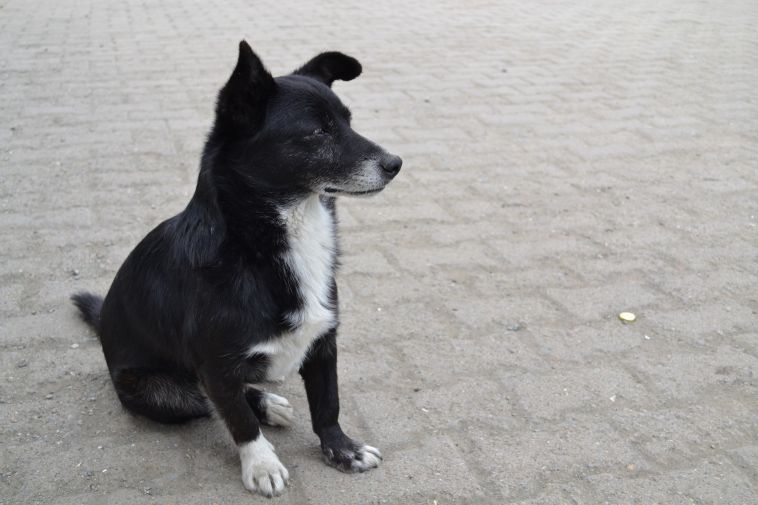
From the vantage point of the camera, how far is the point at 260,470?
264 centimetres

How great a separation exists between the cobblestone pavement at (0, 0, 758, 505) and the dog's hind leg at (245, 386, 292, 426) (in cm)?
9

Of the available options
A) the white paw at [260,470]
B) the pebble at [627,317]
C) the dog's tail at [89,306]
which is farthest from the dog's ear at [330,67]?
the pebble at [627,317]

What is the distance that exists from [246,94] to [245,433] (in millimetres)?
1197

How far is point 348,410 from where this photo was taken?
10.2 feet

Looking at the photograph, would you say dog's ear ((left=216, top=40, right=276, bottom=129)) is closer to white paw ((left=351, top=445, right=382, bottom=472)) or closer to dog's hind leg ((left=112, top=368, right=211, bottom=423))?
dog's hind leg ((left=112, top=368, right=211, bottom=423))

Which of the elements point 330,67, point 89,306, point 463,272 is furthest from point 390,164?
point 89,306

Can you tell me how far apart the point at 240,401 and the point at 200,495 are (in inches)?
14.9

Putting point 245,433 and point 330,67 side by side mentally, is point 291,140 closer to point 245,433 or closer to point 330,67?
point 330,67

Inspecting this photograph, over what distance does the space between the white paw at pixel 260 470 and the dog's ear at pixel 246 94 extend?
3.76 ft

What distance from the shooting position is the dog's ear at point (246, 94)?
2.41m

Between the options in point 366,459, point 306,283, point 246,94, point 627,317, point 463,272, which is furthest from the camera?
point 463,272

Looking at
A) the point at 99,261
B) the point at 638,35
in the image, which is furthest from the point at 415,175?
the point at 638,35

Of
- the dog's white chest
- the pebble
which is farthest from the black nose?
the pebble

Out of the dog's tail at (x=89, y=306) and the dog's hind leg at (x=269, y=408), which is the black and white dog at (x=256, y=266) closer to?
the dog's hind leg at (x=269, y=408)
